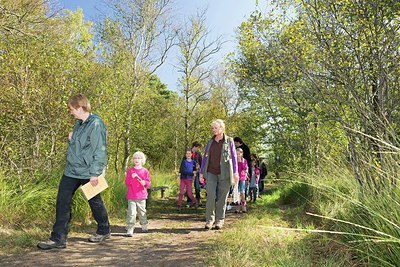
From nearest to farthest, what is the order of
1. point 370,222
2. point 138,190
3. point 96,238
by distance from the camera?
→ point 370,222, point 96,238, point 138,190

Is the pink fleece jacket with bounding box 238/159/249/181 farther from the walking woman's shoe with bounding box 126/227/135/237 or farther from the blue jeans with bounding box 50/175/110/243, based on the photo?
the blue jeans with bounding box 50/175/110/243

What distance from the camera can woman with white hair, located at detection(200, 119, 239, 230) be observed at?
6.21m

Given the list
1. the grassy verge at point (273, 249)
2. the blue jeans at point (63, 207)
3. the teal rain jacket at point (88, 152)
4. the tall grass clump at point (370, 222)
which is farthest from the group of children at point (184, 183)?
the tall grass clump at point (370, 222)

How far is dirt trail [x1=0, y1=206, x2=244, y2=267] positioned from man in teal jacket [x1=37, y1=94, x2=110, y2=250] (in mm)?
309

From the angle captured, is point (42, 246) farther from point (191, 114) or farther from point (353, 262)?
→ point (191, 114)

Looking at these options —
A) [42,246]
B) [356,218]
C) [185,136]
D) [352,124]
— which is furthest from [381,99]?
[185,136]

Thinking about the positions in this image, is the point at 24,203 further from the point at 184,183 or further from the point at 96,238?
the point at 184,183

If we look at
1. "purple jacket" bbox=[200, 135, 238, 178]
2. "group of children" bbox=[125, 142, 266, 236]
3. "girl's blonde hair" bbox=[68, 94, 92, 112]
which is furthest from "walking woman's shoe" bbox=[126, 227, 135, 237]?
"girl's blonde hair" bbox=[68, 94, 92, 112]

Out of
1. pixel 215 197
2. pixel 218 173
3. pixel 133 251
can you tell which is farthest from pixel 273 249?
pixel 218 173

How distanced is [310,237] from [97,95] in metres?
6.86

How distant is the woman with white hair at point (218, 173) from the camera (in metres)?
6.21

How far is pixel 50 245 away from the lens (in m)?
4.45

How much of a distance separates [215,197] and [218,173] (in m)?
0.43

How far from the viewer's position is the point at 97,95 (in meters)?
9.56
